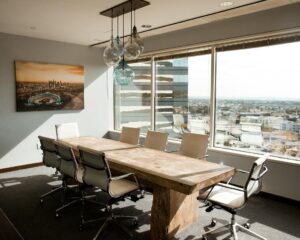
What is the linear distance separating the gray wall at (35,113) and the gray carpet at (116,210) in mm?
1191

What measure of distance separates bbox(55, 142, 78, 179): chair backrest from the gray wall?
2413 mm

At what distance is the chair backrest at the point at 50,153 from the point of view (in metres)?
3.43

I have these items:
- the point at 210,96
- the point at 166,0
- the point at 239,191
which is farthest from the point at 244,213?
the point at 166,0

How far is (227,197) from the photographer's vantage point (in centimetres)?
266

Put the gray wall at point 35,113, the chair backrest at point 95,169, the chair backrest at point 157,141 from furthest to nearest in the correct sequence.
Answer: the gray wall at point 35,113 → the chair backrest at point 157,141 → the chair backrest at point 95,169

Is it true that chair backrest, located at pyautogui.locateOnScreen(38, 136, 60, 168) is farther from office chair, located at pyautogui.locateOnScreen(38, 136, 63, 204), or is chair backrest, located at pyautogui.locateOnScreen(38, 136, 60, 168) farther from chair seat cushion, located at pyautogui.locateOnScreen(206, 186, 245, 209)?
chair seat cushion, located at pyautogui.locateOnScreen(206, 186, 245, 209)

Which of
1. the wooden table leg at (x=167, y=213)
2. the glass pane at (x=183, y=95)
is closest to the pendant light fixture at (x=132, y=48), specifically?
the wooden table leg at (x=167, y=213)

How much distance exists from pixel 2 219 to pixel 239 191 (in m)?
2.75

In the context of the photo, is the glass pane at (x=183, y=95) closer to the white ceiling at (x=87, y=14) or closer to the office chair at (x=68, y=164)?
the white ceiling at (x=87, y=14)

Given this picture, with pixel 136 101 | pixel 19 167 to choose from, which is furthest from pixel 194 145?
pixel 19 167

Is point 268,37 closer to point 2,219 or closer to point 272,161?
point 272,161

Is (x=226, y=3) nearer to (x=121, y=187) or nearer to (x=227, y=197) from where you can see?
(x=227, y=197)

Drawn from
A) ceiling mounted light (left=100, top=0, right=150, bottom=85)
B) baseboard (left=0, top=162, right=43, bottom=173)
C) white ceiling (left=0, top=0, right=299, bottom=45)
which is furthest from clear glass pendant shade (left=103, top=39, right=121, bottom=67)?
baseboard (left=0, top=162, right=43, bottom=173)

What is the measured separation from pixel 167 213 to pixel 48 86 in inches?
161
